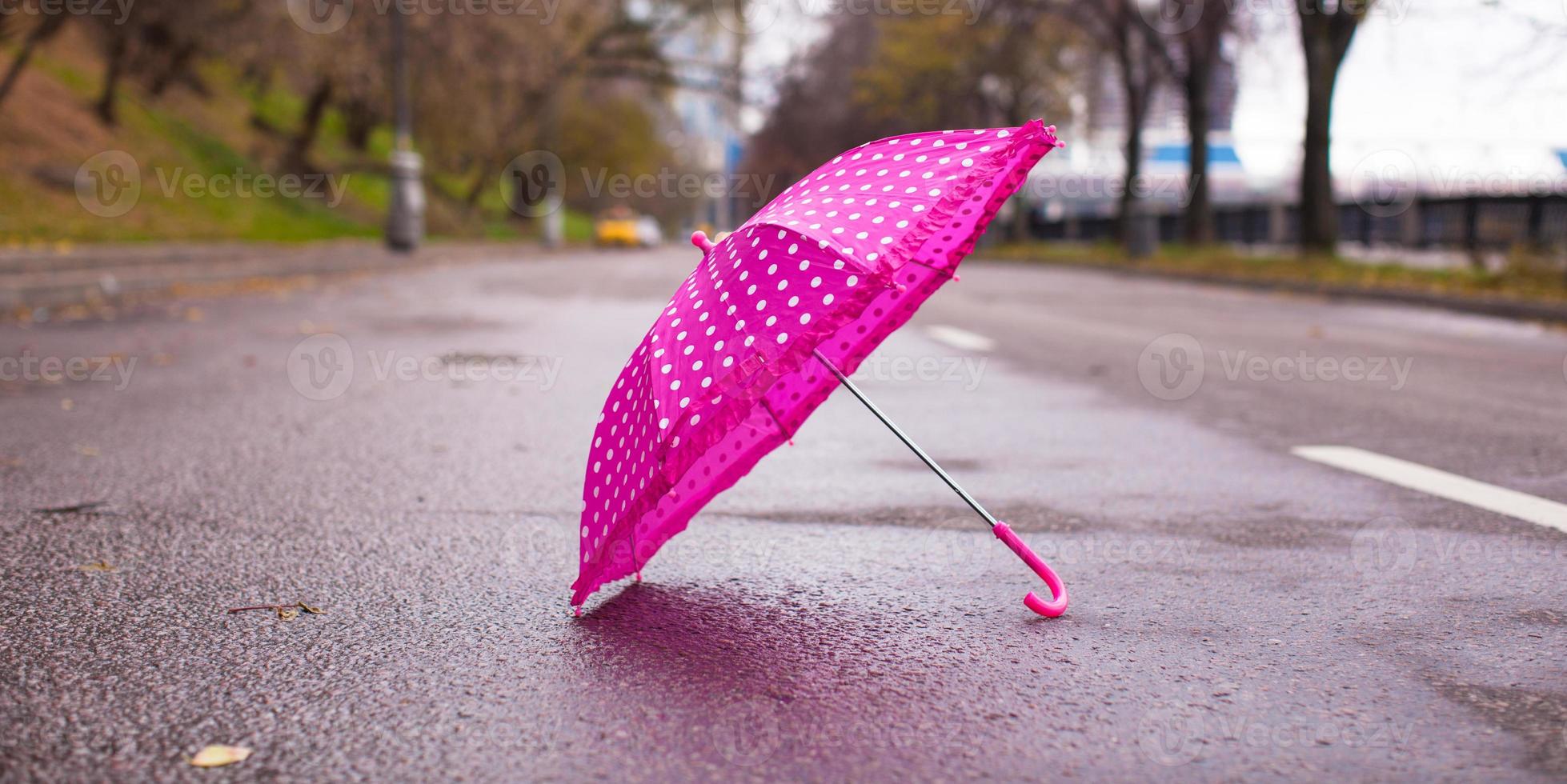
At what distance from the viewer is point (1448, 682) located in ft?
8.77

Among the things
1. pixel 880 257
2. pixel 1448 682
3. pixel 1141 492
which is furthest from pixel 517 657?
pixel 1141 492

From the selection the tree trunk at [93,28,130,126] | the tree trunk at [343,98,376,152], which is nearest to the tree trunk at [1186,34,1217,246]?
the tree trunk at [343,98,376,152]

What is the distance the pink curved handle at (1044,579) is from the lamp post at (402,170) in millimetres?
21902

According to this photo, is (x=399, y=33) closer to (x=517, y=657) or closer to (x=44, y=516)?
(x=44, y=516)

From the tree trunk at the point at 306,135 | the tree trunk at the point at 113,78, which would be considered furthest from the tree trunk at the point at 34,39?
the tree trunk at the point at 306,135

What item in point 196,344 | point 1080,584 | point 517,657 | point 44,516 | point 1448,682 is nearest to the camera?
point 1448,682

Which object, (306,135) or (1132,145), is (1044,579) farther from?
(1132,145)

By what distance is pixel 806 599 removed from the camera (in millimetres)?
3336

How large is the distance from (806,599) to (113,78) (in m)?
23.7

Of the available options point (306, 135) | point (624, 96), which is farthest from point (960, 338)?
point (624, 96)

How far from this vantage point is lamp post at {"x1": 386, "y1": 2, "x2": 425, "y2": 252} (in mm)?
23703

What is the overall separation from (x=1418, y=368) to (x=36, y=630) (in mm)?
7984

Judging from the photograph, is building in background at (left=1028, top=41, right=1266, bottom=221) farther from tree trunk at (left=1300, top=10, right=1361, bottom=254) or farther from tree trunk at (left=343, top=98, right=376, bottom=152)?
tree trunk at (left=343, top=98, right=376, bottom=152)

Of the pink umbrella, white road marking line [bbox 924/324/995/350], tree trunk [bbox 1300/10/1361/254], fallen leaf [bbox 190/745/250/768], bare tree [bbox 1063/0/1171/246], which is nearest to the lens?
fallen leaf [bbox 190/745/250/768]
